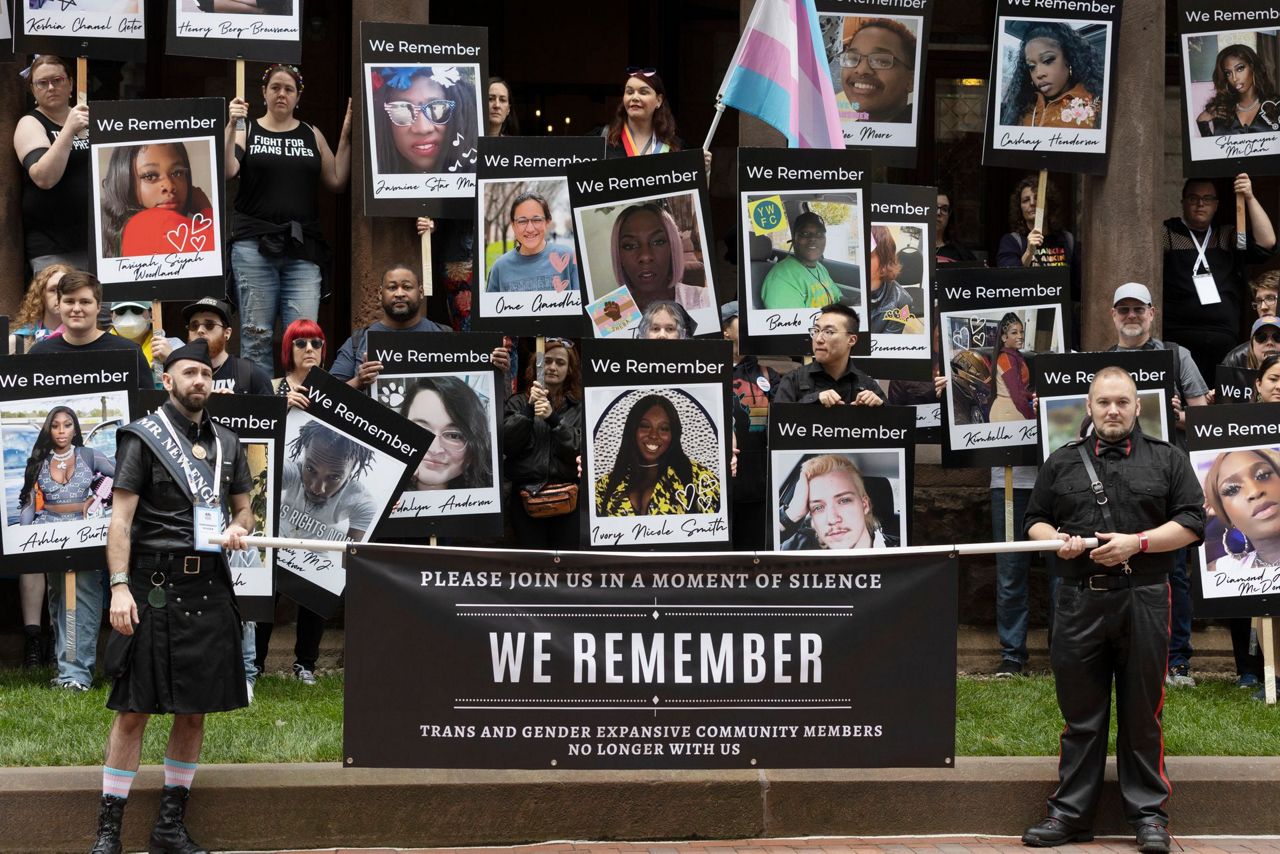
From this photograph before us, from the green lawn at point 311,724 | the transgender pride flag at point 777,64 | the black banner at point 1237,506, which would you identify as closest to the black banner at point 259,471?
the green lawn at point 311,724

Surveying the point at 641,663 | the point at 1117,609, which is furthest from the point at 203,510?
the point at 1117,609

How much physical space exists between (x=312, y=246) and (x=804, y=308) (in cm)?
310

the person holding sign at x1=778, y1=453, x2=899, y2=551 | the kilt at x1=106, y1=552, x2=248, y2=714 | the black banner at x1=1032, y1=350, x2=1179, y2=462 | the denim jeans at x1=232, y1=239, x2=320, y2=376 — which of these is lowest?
the kilt at x1=106, y1=552, x2=248, y2=714

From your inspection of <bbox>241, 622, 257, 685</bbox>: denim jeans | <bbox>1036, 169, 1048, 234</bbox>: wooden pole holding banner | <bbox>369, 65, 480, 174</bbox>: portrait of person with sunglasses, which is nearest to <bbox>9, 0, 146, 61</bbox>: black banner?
<bbox>369, 65, 480, 174</bbox>: portrait of person with sunglasses

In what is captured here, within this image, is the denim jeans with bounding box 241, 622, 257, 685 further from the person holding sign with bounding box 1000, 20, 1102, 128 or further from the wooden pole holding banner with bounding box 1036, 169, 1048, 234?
the person holding sign with bounding box 1000, 20, 1102, 128

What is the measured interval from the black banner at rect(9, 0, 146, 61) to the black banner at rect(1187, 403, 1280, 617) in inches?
258

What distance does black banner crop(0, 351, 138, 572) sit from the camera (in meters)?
9.22

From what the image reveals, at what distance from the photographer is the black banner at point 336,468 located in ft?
29.8

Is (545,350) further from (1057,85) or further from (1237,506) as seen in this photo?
(1237,506)

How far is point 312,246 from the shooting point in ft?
34.7

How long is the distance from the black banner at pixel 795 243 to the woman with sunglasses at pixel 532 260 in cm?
100

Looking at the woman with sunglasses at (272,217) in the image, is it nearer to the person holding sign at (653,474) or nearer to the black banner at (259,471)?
the black banner at (259,471)

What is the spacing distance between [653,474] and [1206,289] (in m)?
4.65

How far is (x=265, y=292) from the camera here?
10.5m
